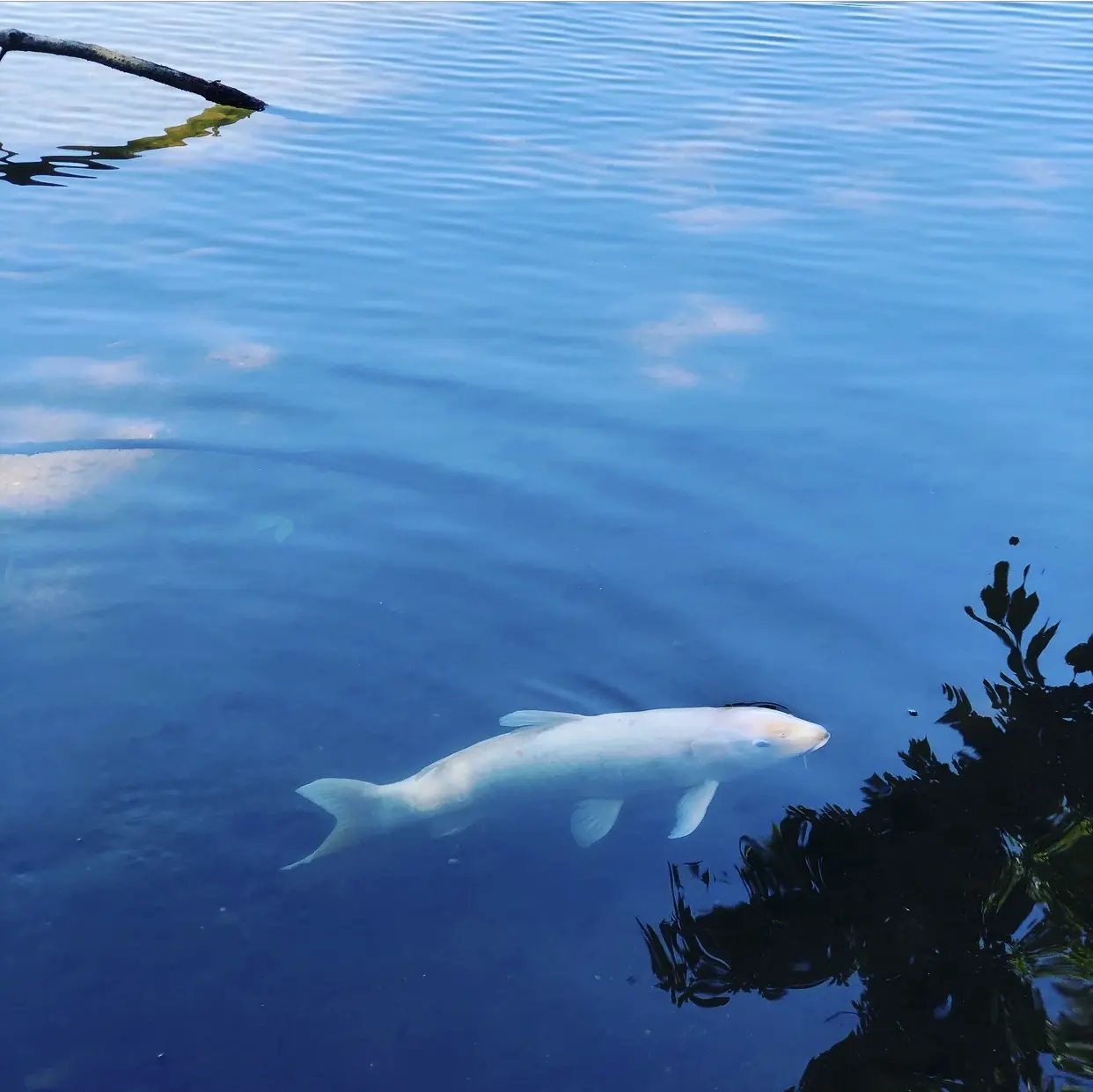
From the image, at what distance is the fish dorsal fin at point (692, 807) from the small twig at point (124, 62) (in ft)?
42.1

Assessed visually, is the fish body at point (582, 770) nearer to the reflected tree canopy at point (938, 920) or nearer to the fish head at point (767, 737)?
the fish head at point (767, 737)

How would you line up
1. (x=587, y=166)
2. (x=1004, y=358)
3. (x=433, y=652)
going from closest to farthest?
(x=433, y=652)
(x=1004, y=358)
(x=587, y=166)

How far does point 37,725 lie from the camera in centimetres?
595

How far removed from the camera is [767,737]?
5.73 meters

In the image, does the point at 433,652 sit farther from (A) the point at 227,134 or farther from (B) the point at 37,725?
(A) the point at 227,134

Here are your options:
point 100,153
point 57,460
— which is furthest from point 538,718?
point 100,153

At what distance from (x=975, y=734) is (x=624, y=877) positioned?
2.02 metres

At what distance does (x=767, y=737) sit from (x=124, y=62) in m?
14.1

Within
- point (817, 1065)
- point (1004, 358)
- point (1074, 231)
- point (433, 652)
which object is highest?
point (1074, 231)

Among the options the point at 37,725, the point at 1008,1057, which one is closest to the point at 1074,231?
the point at 1008,1057

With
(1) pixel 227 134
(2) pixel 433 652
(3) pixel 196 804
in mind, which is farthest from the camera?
(1) pixel 227 134

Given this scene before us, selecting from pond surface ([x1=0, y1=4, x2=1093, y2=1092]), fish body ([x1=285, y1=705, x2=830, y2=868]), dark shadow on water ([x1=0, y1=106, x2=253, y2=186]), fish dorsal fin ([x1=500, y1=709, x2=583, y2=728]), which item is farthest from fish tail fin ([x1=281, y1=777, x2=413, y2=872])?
dark shadow on water ([x1=0, y1=106, x2=253, y2=186])

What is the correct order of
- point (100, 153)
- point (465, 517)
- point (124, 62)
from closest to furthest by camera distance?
point (465, 517) < point (100, 153) < point (124, 62)

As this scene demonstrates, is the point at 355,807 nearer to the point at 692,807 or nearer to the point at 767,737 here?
the point at 692,807
